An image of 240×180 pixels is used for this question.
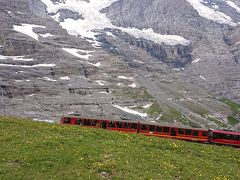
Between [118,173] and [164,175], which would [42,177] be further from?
[164,175]

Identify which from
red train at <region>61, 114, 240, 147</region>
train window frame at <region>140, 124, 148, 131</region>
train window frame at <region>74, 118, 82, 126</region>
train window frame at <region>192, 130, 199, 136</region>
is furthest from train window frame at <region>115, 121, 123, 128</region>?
train window frame at <region>192, 130, 199, 136</region>

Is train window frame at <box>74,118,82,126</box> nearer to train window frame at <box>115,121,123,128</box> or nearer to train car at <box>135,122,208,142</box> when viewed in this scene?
train window frame at <box>115,121,123,128</box>

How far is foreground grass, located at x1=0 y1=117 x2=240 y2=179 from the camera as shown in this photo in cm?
2295

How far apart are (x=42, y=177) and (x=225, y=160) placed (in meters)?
16.1

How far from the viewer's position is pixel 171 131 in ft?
196

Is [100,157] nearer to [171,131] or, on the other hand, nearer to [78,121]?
[171,131]

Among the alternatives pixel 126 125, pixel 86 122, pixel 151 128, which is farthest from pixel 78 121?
pixel 151 128

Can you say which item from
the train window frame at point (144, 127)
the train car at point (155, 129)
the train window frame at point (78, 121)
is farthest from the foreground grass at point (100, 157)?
the train window frame at point (78, 121)

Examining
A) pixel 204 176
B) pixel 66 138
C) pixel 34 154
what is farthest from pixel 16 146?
pixel 204 176

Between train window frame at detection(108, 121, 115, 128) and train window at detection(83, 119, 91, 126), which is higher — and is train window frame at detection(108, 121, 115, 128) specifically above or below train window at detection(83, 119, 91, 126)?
above

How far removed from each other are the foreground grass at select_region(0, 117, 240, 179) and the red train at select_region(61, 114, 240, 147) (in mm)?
21745

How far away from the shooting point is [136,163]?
25.4 m

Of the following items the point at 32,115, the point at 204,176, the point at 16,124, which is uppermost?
the point at 204,176

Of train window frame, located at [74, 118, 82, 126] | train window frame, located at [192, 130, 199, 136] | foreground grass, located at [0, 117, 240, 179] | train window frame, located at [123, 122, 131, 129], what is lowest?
train window frame, located at [74, 118, 82, 126]
